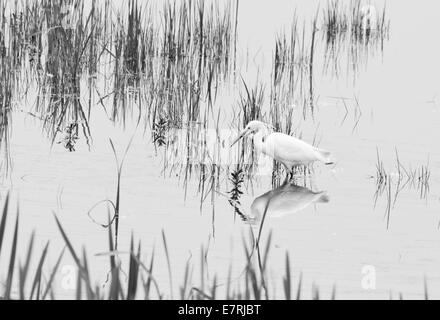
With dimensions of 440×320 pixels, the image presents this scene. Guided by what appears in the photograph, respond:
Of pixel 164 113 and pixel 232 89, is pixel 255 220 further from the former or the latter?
pixel 232 89

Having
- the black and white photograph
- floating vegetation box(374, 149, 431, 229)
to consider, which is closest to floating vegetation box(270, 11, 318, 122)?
the black and white photograph

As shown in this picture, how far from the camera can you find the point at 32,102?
763 cm

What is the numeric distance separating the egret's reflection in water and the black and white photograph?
17mm

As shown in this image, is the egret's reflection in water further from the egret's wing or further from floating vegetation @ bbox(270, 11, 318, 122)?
floating vegetation @ bbox(270, 11, 318, 122)

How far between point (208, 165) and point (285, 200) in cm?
63

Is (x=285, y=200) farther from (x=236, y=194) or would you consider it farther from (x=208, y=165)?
(x=208, y=165)

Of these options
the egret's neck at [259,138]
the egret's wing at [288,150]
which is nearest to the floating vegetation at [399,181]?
the egret's wing at [288,150]

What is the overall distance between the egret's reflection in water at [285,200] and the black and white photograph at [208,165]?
17 mm

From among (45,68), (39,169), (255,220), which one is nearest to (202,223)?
(255,220)

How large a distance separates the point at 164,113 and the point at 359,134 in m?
1.35

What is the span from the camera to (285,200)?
576cm

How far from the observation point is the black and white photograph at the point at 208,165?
13.7ft

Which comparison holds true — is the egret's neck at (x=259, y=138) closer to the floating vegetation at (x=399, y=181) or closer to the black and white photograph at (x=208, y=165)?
the black and white photograph at (x=208, y=165)
